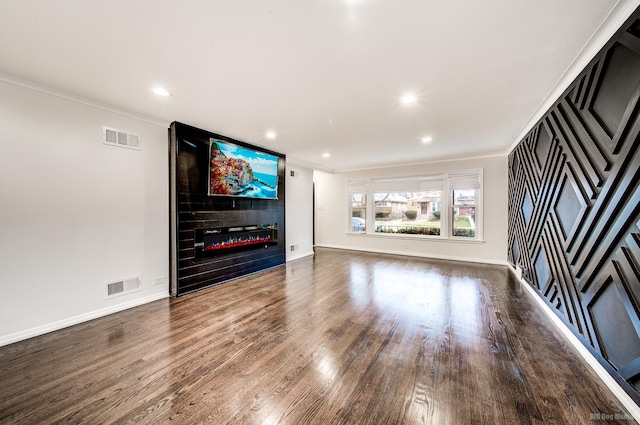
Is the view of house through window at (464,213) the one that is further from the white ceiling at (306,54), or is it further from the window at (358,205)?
the white ceiling at (306,54)

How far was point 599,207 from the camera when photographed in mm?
1922

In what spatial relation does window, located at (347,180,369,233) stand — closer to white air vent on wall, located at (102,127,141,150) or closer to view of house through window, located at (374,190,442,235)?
view of house through window, located at (374,190,442,235)

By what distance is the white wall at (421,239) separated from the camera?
5645 mm

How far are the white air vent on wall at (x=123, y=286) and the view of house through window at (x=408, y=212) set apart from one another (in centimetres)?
599

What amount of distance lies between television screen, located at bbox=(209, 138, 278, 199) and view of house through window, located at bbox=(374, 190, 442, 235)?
3.56m

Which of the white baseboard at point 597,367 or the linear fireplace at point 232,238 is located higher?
the linear fireplace at point 232,238

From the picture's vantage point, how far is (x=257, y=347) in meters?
2.32

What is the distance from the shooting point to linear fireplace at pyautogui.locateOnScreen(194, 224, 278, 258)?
13.2ft

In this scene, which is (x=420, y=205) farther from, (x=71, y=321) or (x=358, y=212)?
(x=71, y=321)

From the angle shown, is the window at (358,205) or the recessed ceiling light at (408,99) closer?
the recessed ceiling light at (408,99)

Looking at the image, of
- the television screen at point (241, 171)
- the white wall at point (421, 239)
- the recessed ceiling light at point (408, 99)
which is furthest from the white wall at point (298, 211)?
the recessed ceiling light at point (408, 99)

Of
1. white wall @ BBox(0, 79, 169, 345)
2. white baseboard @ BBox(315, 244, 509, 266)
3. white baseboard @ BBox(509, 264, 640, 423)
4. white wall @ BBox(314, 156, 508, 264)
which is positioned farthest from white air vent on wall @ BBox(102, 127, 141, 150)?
white baseboard @ BBox(315, 244, 509, 266)

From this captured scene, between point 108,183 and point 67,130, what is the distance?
2.24ft

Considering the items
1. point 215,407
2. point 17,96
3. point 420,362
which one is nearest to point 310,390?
point 215,407
